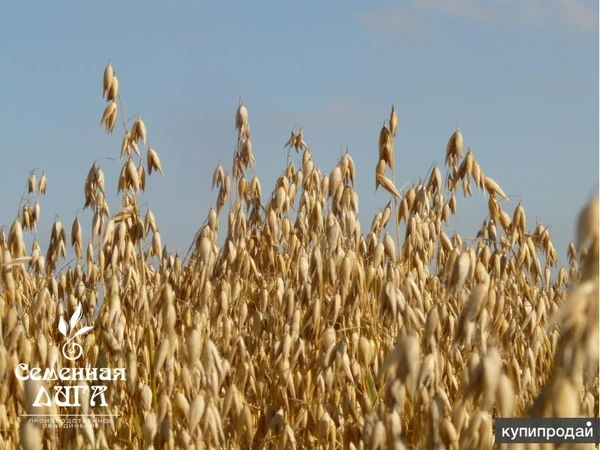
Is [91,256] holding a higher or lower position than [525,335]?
higher

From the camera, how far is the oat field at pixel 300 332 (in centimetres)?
113

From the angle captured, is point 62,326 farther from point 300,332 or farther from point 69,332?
point 300,332

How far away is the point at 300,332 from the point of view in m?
2.08

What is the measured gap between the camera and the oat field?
1.13 meters

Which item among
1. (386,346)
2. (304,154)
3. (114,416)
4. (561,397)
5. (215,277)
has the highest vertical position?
(304,154)

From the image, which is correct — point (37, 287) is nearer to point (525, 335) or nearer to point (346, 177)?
point (346, 177)

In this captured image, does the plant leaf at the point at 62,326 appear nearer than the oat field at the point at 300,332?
No

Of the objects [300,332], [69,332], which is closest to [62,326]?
[69,332]

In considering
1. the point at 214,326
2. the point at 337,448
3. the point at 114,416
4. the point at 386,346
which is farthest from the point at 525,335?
the point at 114,416

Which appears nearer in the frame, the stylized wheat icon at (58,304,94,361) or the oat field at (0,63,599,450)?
the oat field at (0,63,599,450)

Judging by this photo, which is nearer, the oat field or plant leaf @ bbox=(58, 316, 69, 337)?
the oat field

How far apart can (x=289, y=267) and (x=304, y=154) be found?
1.95 ft

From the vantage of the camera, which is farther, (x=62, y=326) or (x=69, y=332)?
(x=69, y=332)

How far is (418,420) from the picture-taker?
1386 mm
